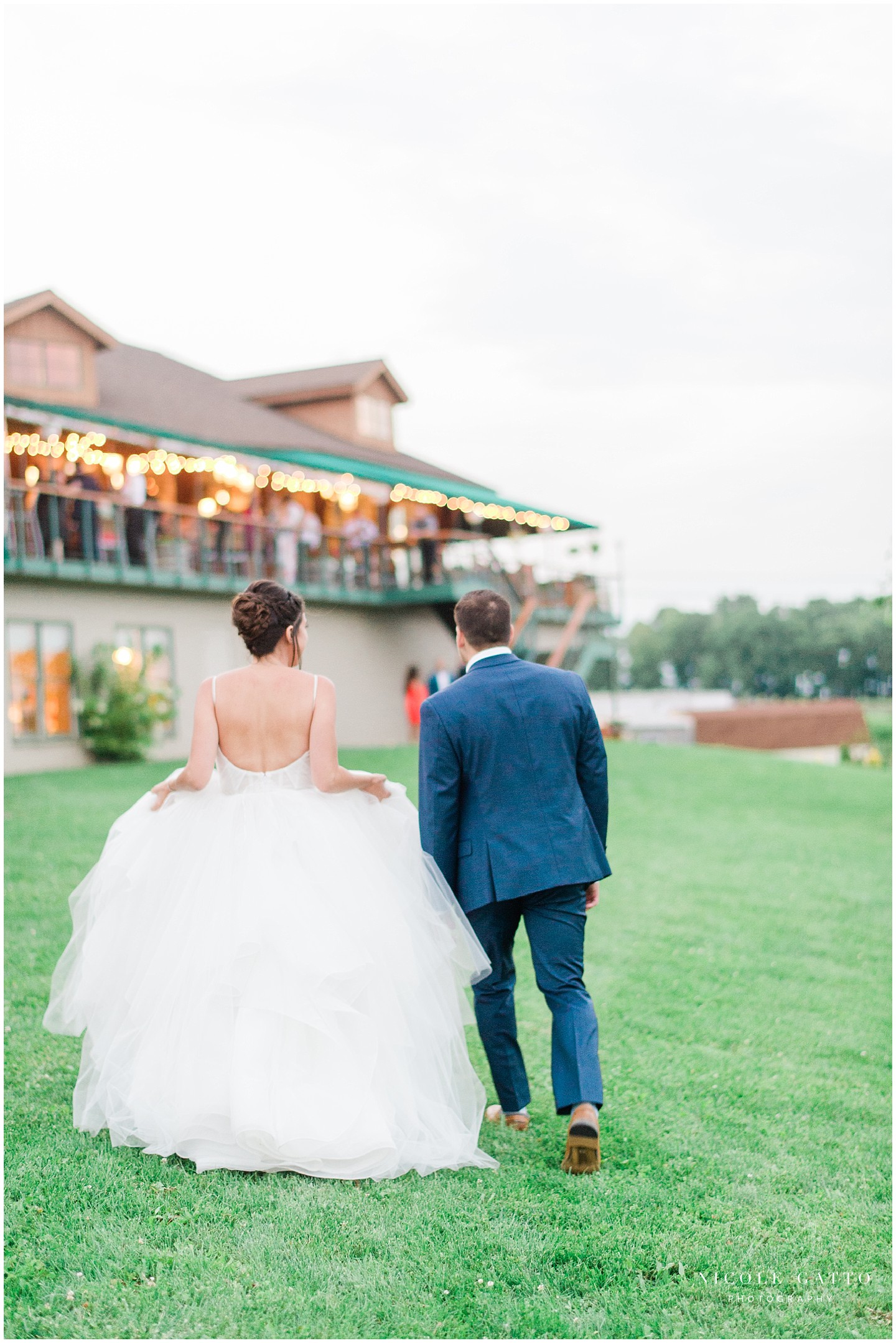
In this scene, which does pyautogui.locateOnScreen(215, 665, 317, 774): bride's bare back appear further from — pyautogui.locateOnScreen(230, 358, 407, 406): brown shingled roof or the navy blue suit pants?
pyautogui.locateOnScreen(230, 358, 407, 406): brown shingled roof

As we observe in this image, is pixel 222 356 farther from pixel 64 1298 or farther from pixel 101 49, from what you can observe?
pixel 64 1298

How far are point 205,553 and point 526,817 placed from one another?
18868 millimetres

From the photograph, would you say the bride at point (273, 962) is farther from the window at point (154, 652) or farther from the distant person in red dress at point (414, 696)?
the distant person in red dress at point (414, 696)

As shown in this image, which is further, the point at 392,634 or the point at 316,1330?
the point at 392,634

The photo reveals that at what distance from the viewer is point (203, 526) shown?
22.5 meters

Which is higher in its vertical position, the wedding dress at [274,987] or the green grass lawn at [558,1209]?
the wedding dress at [274,987]

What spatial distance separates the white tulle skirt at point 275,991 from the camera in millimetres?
3873

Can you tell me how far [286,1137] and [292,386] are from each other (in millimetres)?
27741

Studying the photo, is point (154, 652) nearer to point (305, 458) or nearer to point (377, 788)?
point (305, 458)

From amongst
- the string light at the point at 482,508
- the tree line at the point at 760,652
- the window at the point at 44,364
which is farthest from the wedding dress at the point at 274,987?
the tree line at the point at 760,652

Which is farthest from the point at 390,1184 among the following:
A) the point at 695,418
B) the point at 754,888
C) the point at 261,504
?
the point at 695,418

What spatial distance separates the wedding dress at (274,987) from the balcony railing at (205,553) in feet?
51.2

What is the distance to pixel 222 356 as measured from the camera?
169 feet

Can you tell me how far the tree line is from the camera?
233 ft
